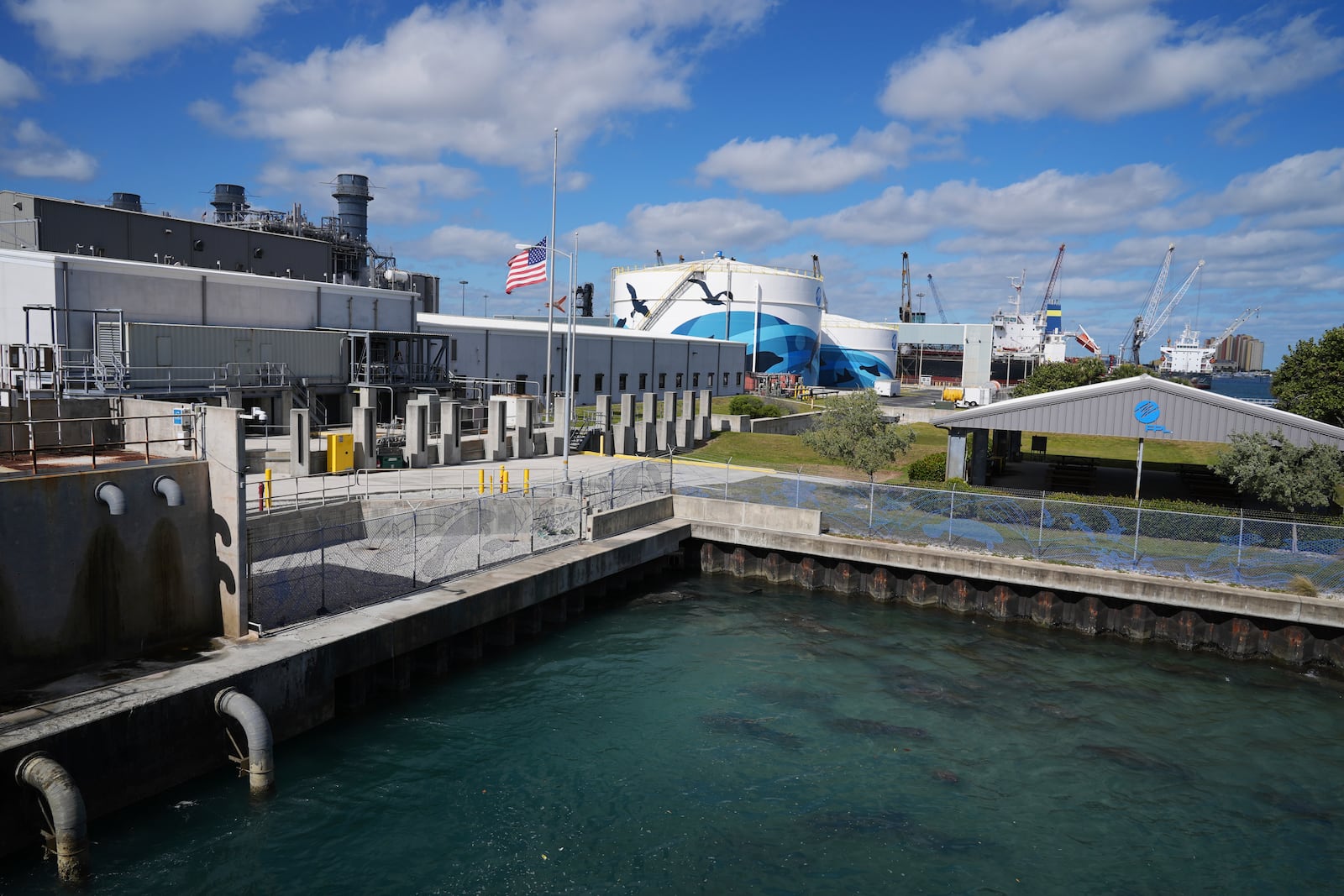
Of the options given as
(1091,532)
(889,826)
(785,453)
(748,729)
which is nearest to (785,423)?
(785,453)

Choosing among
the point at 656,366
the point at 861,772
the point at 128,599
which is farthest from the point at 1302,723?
the point at 656,366

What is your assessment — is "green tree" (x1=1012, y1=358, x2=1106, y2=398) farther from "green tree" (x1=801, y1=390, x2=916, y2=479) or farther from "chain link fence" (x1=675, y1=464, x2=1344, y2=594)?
"chain link fence" (x1=675, y1=464, x2=1344, y2=594)

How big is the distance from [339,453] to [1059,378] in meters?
75.0

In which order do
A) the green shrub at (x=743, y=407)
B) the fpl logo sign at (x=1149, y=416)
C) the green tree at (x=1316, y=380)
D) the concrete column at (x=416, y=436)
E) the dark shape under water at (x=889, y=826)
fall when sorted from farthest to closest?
the green shrub at (x=743, y=407) → the green tree at (x=1316, y=380) → the concrete column at (x=416, y=436) → the fpl logo sign at (x=1149, y=416) → the dark shape under water at (x=889, y=826)

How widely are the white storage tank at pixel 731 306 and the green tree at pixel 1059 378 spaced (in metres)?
26.5

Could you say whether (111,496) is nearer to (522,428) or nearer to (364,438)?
(364,438)

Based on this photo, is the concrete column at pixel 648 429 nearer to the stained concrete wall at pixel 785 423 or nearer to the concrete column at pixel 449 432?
the concrete column at pixel 449 432

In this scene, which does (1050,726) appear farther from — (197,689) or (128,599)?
(128,599)

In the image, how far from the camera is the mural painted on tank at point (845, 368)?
122500 millimetres

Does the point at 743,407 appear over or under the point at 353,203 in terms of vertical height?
under

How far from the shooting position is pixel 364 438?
109 ft

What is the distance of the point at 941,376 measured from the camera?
172m

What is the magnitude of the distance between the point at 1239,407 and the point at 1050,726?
18582 millimetres

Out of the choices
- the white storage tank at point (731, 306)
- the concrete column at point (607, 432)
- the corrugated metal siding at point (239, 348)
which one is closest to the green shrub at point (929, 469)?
the concrete column at point (607, 432)
